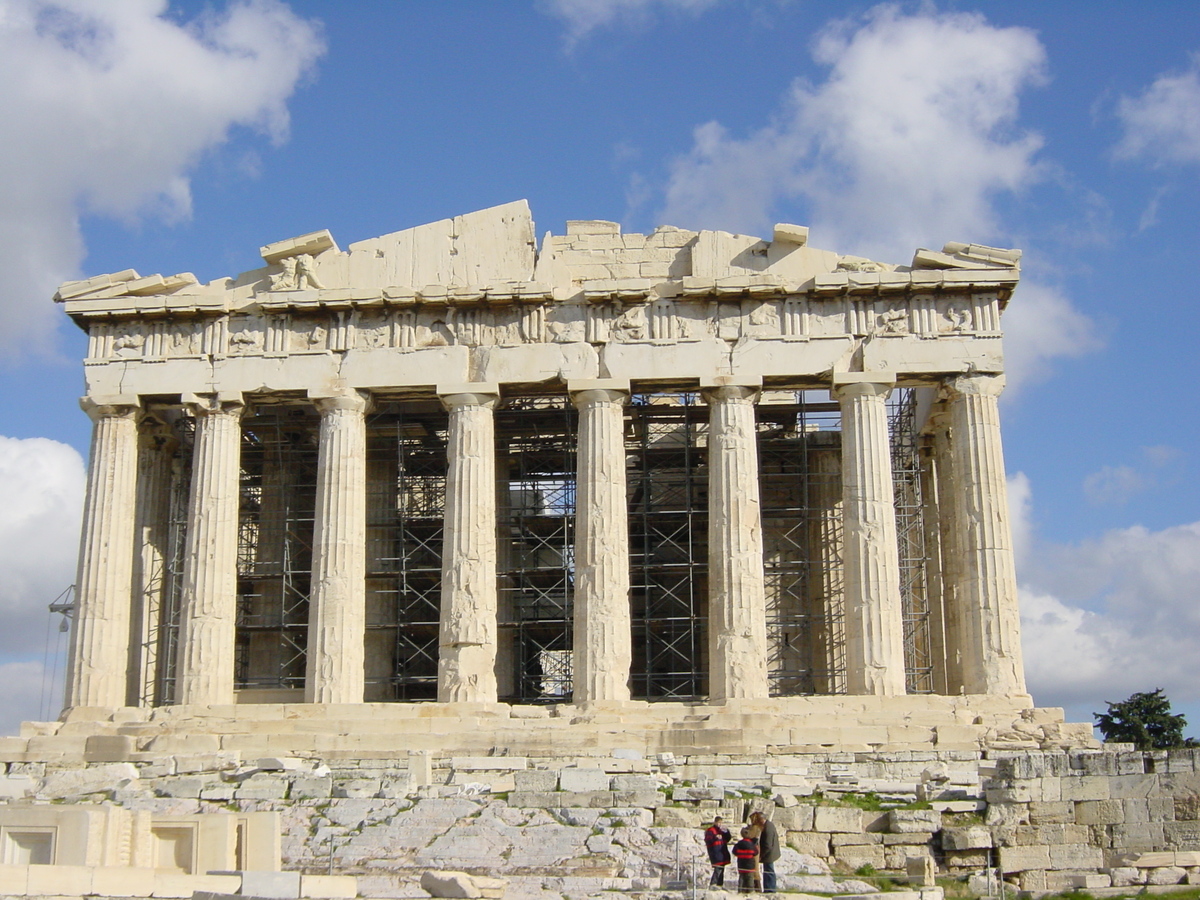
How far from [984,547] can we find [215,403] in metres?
16.9

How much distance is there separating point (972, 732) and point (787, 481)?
37.5 feet

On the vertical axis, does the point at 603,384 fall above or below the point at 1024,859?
above

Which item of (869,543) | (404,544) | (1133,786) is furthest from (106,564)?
(1133,786)

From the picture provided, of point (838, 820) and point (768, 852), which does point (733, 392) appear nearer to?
point (838, 820)

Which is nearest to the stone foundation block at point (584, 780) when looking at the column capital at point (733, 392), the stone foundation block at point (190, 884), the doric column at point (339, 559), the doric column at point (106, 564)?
the stone foundation block at point (190, 884)

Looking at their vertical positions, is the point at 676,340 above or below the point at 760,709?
above

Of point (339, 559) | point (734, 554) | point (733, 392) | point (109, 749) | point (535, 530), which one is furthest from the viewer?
point (535, 530)

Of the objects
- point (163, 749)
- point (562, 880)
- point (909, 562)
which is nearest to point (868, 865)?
point (562, 880)

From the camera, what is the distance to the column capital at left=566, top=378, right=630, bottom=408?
33.5 meters

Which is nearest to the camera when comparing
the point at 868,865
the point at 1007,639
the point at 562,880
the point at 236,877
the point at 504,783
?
the point at 236,877

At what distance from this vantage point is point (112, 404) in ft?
113

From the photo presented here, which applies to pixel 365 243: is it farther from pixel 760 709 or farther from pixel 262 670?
pixel 760 709

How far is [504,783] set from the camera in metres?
23.8

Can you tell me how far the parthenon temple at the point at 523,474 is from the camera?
105 ft
